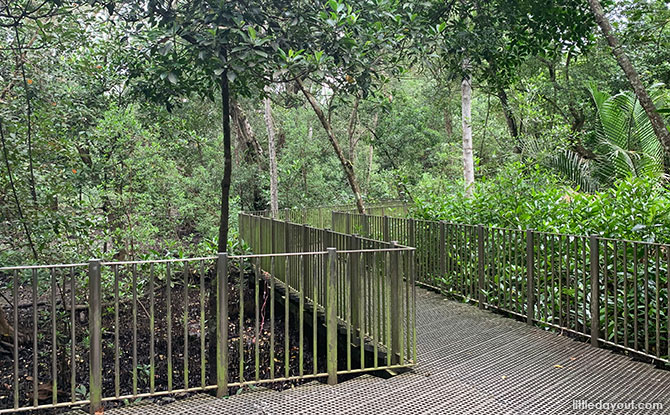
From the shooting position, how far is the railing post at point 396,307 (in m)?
4.44

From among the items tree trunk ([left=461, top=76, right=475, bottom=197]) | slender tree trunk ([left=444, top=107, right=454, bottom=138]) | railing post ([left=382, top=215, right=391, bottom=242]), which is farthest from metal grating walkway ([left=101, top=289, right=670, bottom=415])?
slender tree trunk ([left=444, top=107, right=454, bottom=138])

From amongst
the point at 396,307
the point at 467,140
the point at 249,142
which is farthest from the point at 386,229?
the point at 249,142

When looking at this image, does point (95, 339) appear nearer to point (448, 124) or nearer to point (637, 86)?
point (637, 86)

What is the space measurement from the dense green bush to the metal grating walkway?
4.38 feet

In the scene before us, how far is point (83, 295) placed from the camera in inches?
317

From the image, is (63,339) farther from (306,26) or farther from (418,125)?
(418,125)

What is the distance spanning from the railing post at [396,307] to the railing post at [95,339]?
7.80ft

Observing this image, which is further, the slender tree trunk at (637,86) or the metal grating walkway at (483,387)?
the slender tree trunk at (637,86)

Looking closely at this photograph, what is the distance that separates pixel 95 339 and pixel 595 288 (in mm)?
4572

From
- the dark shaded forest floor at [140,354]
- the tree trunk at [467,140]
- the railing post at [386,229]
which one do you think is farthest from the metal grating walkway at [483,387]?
the tree trunk at [467,140]

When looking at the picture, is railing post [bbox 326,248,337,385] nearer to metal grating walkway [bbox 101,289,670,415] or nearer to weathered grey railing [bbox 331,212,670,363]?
metal grating walkway [bbox 101,289,670,415]

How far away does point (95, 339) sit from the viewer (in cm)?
363

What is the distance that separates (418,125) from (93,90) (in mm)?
17010

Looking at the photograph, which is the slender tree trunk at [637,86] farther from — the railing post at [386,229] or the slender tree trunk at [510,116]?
the railing post at [386,229]
